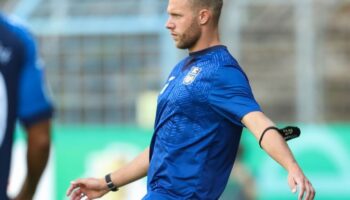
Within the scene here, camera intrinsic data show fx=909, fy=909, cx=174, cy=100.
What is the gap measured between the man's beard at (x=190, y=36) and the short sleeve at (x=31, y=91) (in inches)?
28.0

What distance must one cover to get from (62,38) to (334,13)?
3.76 metres

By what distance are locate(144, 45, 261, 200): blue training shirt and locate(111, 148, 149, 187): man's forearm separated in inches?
13.5

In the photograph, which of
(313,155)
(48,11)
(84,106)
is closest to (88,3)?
(48,11)

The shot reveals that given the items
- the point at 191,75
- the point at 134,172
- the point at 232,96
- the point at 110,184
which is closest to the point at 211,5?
the point at 191,75

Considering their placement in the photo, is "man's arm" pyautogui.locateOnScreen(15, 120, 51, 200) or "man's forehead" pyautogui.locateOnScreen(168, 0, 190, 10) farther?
"man's forehead" pyautogui.locateOnScreen(168, 0, 190, 10)

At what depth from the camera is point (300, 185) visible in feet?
11.4

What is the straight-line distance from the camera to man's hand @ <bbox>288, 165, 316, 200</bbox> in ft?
11.3

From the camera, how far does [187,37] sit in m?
4.17

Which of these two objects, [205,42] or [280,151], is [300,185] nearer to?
[280,151]

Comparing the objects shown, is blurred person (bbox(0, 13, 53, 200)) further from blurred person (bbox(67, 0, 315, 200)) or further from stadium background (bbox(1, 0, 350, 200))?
stadium background (bbox(1, 0, 350, 200))

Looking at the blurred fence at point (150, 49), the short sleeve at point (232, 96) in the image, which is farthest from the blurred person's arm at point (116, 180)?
the blurred fence at point (150, 49)

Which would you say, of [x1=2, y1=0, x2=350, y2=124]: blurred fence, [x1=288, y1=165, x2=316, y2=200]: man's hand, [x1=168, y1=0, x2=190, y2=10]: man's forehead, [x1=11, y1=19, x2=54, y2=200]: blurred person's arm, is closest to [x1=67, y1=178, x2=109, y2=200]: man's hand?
[x1=11, y1=19, x2=54, y2=200]: blurred person's arm

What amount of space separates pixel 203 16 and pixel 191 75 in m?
0.28

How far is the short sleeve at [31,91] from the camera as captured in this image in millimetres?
3658
